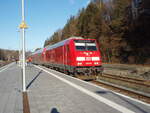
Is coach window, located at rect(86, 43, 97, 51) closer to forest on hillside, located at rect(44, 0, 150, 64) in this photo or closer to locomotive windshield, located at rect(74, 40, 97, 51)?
locomotive windshield, located at rect(74, 40, 97, 51)

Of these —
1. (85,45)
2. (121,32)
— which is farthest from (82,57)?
(121,32)

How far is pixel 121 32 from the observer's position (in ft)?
121

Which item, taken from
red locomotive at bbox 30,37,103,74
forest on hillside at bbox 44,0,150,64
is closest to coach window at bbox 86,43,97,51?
red locomotive at bbox 30,37,103,74

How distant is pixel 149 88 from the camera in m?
10.6

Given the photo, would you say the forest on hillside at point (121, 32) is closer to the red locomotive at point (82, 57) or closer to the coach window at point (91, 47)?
the coach window at point (91, 47)

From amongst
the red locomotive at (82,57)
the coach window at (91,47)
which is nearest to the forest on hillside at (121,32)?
the coach window at (91,47)

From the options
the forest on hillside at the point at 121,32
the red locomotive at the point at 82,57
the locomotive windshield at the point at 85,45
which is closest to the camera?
the red locomotive at the point at 82,57

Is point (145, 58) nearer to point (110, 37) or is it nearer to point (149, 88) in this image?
point (110, 37)

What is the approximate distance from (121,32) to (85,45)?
76.9 ft

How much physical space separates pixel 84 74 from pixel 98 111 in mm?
8672

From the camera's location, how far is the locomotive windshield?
1488cm

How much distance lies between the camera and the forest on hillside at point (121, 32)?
3186 centimetres

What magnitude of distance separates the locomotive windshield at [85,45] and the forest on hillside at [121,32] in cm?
1561

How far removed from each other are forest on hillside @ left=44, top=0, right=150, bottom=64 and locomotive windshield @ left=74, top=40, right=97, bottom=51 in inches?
615
